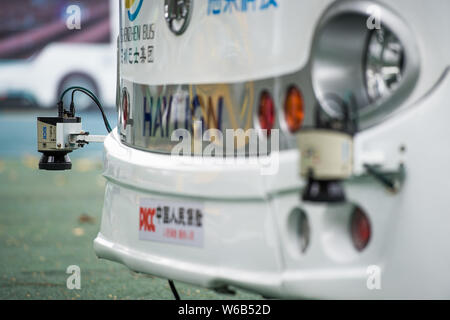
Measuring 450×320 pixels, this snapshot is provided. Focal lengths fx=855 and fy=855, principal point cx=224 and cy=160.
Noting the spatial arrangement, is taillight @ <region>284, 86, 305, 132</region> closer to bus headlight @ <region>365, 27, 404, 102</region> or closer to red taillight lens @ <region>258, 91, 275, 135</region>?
red taillight lens @ <region>258, 91, 275, 135</region>

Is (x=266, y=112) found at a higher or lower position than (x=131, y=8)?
lower

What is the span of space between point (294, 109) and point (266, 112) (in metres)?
0.13

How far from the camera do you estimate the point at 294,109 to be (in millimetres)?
2969

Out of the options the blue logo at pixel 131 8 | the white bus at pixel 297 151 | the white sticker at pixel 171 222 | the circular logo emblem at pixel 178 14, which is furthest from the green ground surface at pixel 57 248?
the circular logo emblem at pixel 178 14

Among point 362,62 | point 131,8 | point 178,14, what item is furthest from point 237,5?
point 131,8

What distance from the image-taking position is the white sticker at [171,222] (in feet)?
10.6

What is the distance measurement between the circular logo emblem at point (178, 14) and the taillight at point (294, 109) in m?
0.60

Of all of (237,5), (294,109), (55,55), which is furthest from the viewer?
(55,55)

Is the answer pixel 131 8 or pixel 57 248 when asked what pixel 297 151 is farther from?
pixel 57 248

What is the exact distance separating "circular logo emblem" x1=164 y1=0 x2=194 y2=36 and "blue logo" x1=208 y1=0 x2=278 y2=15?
154 millimetres

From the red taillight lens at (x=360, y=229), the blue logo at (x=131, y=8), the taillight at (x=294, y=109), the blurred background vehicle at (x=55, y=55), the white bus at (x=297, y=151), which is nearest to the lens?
the white bus at (x=297, y=151)

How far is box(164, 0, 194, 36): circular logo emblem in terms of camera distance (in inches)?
131

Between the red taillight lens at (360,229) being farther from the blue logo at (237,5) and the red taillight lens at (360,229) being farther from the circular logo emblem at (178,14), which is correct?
the circular logo emblem at (178,14)
